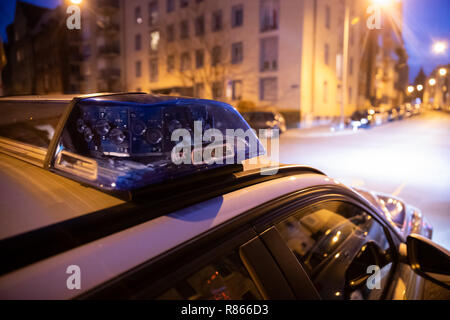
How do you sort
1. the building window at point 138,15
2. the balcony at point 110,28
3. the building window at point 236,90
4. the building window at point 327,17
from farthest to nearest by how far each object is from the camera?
the balcony at point 110,28, the building window at point 138,15, the building window at point 236,90, the building window at point 327,17

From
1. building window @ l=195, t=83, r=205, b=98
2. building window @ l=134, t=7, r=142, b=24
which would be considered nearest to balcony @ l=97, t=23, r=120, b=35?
building window @ l=134, t=7, r=142, b=24

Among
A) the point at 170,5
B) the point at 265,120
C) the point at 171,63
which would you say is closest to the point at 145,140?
the point at 265,120

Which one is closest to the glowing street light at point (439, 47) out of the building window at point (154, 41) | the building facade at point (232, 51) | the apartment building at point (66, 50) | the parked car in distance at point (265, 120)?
the building facade at point (232, 51)

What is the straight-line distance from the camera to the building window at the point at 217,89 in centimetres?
2850

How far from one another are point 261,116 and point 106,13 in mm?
26647

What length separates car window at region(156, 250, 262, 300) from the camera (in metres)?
0.93

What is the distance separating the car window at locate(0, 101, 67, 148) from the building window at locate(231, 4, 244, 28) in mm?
27526

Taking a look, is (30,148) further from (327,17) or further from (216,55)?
(327,17)

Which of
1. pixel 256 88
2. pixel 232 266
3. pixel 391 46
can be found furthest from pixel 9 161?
pixel 391 46

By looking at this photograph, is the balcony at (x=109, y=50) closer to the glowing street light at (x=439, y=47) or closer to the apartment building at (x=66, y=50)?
the apartment building at (x=66, y=50)

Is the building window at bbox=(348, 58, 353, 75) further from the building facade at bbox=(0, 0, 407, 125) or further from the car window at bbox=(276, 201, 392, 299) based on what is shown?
the car window at bbox=(276, 201, 392, 299)

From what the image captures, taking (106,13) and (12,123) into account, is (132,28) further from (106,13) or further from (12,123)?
(12,123)

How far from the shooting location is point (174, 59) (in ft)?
102

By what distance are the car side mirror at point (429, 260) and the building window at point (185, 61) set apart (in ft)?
98.6
